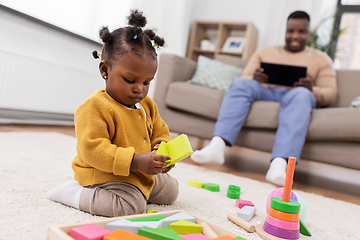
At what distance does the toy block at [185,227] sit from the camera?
58 cm

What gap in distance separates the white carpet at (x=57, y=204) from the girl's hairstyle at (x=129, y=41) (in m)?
0.40

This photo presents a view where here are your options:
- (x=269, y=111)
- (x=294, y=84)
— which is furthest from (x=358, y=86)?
(x=269, y=111)

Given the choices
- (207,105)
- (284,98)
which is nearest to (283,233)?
(284,98)

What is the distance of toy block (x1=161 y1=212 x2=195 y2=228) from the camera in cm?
59

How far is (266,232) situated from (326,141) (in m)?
1.00

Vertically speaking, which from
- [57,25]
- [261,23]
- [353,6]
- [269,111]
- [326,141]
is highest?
[353,6]

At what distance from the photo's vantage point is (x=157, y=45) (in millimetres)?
807

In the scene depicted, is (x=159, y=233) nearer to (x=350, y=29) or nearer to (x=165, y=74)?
(x=165, y=74)

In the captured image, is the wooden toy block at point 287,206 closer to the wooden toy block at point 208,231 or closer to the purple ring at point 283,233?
the purple ring at point 283,233

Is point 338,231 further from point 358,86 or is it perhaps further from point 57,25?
point 57,25

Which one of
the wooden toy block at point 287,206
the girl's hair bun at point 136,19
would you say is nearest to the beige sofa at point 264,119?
the wooden toy block at point 287,206

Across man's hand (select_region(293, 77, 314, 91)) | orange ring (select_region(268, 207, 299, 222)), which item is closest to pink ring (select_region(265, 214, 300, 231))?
orange ring (select_region(268, 207, 299, 222))

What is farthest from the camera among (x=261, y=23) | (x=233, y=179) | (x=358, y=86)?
(x=261, y=23)

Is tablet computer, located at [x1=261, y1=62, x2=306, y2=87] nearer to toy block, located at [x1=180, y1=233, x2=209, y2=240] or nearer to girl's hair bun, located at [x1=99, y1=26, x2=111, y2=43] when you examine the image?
girl's hair bun, located at [x1=99, y1=26, x2=111, y2=43]
